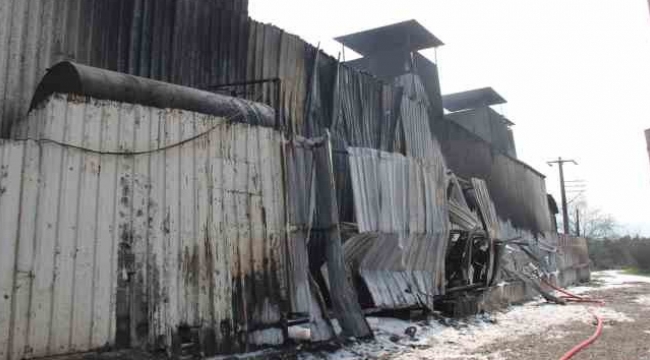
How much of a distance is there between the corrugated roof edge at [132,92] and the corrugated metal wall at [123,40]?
397mm

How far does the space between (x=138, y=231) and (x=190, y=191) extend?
71cm

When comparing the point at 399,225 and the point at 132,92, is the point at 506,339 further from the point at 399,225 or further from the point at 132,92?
the point at 132,92

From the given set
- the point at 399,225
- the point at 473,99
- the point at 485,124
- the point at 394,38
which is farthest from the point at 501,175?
the point at 473,99

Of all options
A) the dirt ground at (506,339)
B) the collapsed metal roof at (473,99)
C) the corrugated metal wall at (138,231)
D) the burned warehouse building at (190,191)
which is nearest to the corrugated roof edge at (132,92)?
the burned warehouse building at (190,191)

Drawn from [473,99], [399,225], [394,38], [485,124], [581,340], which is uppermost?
[473,99]

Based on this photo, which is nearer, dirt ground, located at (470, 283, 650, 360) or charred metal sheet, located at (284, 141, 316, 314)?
charred metal sheet, located at (284, 141, 316, 314)

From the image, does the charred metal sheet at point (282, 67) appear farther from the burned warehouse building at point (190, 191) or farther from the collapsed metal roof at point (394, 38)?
the collapsed metal roof at point (394, 38)

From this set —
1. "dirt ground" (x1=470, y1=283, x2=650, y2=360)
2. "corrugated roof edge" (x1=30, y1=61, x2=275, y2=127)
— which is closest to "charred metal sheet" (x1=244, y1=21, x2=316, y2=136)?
"corrugated roof edge" (x1=30, y1=61, x2=275, y2=127)

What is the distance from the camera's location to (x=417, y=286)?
8641 mm

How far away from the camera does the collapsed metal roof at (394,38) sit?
20062 millimetres

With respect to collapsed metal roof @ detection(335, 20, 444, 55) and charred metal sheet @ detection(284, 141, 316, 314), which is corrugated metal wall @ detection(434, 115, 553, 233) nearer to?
collapsed metal roof @ detection(335, 20, 444, 55)

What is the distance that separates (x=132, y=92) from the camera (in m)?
4.93

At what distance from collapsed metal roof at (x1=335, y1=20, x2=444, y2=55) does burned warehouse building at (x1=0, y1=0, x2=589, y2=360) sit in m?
11.3

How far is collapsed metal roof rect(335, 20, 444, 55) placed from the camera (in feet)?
65.8
